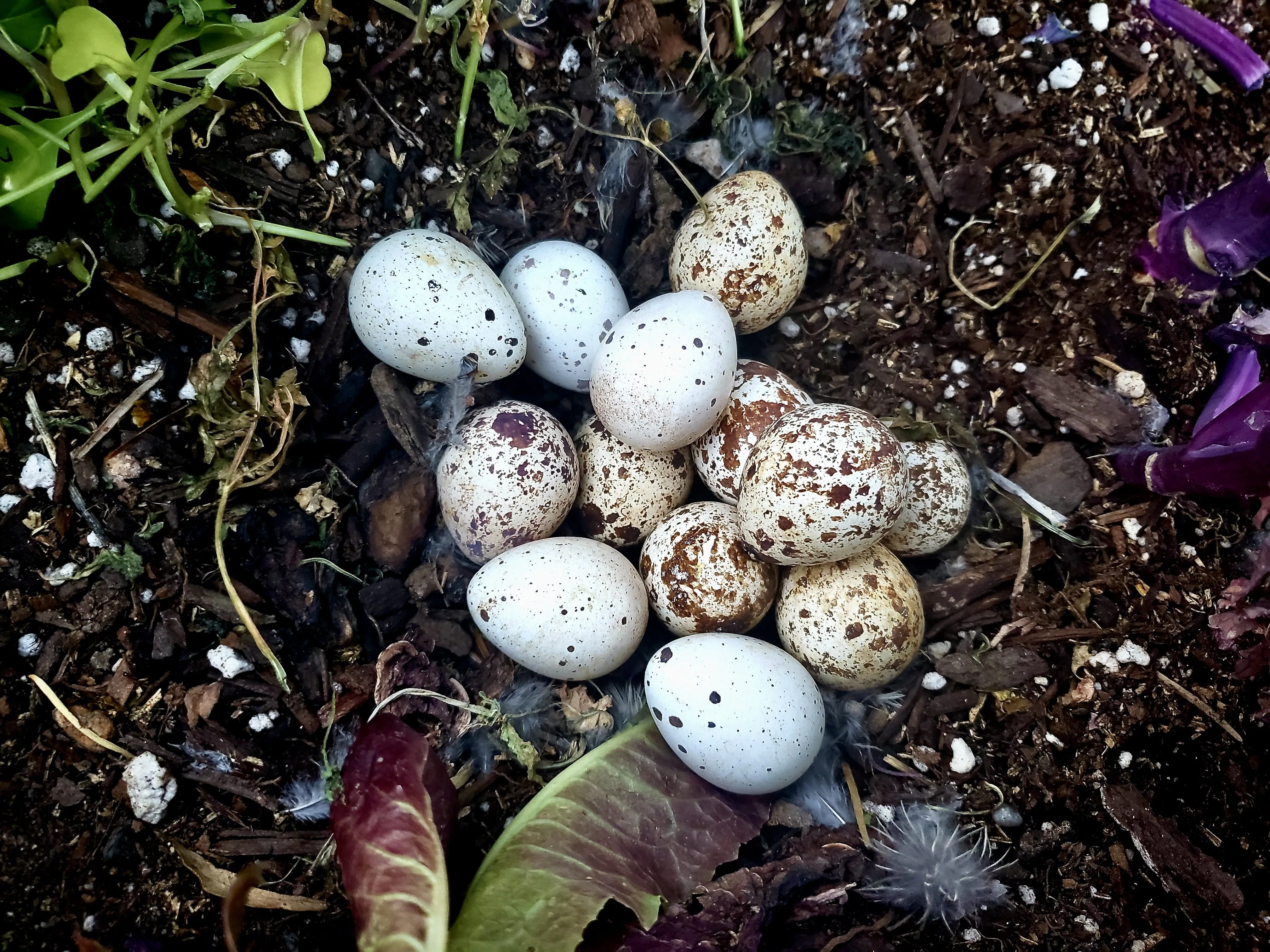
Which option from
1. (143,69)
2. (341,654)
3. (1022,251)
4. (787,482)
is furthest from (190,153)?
(1022,251)

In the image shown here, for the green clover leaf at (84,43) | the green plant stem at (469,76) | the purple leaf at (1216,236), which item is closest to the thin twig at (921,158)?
the purple leaf at (1216,236)

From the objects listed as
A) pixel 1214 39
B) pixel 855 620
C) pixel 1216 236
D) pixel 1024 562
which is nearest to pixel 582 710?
pixel 855 620

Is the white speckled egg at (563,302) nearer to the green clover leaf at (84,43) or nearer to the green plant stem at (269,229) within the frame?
the green plant stem at (269,229)

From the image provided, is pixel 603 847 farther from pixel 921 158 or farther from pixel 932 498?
pixel 921 158

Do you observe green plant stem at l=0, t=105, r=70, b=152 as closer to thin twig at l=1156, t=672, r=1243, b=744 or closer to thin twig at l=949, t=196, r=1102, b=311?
thin twig at l=949, t=196, r=1102, b=311

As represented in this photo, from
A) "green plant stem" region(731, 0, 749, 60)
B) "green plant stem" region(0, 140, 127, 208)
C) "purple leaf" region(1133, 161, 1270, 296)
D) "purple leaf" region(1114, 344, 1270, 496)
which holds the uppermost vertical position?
"purple leaf" region(1133, 161, 1270, 296)

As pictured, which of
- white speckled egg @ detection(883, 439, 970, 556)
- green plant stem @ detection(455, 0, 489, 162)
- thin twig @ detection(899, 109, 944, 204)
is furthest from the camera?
thin twig @ detection(899, 109, 944, 204)

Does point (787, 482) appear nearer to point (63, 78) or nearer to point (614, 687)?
point (614, 687)

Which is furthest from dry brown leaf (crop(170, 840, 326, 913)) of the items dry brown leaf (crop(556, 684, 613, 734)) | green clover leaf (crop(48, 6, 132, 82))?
green clover leaf (crop(48, 6, 132, 82))
